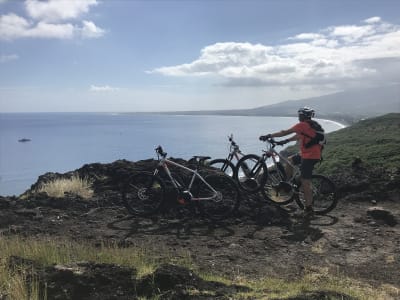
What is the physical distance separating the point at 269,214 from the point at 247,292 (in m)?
4.46

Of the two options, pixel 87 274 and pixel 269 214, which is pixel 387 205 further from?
pixel 87 274

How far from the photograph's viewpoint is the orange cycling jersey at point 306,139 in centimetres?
916

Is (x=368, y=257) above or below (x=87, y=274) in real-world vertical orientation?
below

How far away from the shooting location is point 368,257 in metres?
7.05

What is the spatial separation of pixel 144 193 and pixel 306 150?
3902 millimetres

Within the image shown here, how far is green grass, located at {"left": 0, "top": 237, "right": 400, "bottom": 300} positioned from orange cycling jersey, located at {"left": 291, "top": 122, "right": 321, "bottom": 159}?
3608 mm

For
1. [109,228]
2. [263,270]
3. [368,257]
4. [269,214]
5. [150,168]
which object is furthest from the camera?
[150,168]

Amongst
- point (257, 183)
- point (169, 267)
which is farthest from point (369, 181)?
point (169, 267)

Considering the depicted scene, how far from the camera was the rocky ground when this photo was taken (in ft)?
20.9

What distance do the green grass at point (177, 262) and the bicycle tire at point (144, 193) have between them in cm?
274

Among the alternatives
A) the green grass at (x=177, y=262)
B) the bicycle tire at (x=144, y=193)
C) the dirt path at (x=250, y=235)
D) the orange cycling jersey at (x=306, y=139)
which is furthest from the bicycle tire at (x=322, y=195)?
the green grass at (x=177, y=262)

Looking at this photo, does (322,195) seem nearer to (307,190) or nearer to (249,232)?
(307,190)

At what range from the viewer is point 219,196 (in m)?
8.99

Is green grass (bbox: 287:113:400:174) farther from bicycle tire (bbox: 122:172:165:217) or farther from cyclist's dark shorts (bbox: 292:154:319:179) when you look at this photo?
bicycle tire (bbox: 122:172:165:217)
